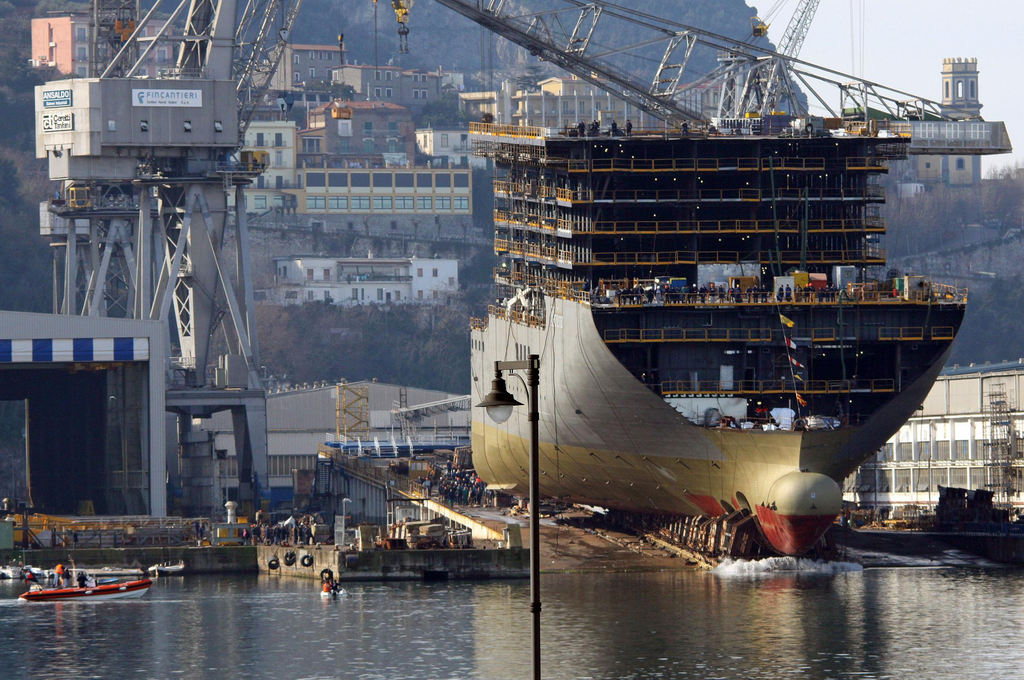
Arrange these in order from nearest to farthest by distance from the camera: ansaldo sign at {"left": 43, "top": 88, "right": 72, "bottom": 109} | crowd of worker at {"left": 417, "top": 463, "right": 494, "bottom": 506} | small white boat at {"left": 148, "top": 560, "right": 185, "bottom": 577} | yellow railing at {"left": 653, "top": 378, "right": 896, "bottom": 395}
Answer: yellow railing at {"left": 653, "top": 378, "right": 896, "bottom": 395} → small white boat at {"left": 148, "top": 560, "right": 185, "bottom": 577} → crowd of worker at {"left": 417, "top": 463, "right": 494, "bottom": 506} → ansaldo sign at {"left": 43, "top": 88, "right": 72, "bottom": 109}

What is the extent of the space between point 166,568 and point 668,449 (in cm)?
2581

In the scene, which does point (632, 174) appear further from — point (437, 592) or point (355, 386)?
point (355, 386)

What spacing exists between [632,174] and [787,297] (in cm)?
1138

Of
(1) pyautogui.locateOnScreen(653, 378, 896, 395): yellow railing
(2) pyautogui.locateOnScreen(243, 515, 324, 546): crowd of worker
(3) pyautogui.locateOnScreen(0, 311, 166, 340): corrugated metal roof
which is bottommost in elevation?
(2) pyautogui.locateOnScreen(243, 515, 324, 546): crowd of worker

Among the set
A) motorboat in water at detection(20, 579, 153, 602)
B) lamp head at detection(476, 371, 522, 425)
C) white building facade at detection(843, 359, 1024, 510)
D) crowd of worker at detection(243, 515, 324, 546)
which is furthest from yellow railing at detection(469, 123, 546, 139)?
lamp head at detection(476, 371, 522, 425)

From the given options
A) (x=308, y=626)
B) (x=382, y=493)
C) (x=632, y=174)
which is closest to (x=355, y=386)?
(x=382, y=493)

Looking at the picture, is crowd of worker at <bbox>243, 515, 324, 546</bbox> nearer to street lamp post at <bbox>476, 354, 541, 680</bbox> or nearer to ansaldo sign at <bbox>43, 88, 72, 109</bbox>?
ansaldo sign at <bbox>43, 88, 72, 109</bbox>

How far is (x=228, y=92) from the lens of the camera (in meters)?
120

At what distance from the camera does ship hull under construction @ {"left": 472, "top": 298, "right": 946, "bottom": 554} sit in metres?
86.9

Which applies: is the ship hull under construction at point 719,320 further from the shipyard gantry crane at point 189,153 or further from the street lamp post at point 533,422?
the street lamp post at point 533,422

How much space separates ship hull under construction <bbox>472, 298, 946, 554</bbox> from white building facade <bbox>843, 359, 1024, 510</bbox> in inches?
851

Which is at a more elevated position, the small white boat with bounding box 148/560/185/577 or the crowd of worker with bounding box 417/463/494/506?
the crowd of worker with bounding box 417/463/494/506

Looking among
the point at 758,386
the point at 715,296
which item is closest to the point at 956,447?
the point at 758,386

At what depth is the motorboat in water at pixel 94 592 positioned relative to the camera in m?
90.8
